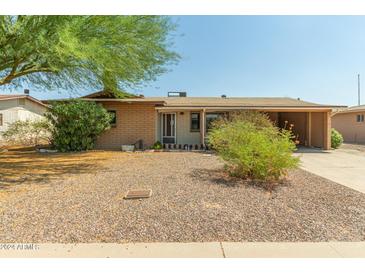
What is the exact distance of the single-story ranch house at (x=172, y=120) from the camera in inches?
573

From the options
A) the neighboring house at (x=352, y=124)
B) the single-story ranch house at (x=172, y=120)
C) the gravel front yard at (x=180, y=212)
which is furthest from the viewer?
the neighboring house at (x=352, y=124)

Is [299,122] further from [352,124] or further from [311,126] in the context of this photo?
[352,124]

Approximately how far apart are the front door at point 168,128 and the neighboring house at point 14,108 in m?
12.1

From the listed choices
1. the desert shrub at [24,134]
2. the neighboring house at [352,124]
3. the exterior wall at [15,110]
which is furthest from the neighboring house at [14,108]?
the neighboring house at [352,124]

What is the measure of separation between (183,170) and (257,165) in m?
2.71

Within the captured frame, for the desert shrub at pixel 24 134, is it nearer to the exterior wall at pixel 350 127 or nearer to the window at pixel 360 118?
the exterior wall at pixel 350 127

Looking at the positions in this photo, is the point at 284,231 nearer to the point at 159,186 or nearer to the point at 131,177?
the point at 159,186

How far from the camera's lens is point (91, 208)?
4543 millimetres

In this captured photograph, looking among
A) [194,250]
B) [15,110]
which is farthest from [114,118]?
[15,110]

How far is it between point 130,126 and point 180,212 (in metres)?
11.4

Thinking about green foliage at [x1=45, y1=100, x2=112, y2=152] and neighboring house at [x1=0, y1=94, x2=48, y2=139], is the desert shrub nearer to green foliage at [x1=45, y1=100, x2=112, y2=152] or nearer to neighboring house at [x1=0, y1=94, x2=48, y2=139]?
neighboring house at [x1=0, y1=94, x2=48, y2=139]

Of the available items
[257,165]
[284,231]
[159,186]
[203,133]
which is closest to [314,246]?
[284,231]

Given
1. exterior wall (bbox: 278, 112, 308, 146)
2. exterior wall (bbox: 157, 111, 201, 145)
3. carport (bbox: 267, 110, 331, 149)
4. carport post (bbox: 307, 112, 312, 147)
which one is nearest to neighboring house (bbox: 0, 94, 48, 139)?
exterior wall (bbox: 157, 111, 201, 145)

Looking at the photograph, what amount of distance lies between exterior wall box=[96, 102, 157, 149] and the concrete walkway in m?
11.9
